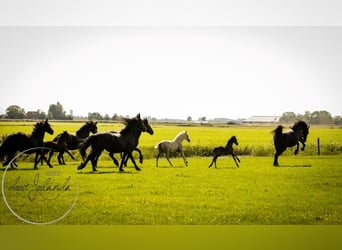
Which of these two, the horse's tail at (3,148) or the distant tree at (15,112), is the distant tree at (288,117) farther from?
the horse's tail at (3,148)

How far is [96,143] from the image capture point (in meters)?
8.22

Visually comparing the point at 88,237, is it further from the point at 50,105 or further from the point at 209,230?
the point at 50,105

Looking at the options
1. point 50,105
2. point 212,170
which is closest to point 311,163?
point 212,170

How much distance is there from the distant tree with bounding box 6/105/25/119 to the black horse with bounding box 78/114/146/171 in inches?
47.9

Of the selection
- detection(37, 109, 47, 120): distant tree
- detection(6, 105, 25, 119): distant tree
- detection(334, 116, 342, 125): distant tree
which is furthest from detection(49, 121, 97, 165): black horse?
detection(334, 116, 342, 125): distant tree

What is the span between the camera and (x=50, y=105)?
328 inches

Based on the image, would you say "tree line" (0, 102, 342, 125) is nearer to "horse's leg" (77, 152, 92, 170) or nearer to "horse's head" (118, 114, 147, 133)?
"horse's head" (118, 114, 147, 133)

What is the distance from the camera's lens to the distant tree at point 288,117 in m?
8.49

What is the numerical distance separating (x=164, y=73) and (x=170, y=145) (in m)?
1.33

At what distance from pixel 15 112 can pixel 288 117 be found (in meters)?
4.89

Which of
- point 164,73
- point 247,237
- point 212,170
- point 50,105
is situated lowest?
point 247,237

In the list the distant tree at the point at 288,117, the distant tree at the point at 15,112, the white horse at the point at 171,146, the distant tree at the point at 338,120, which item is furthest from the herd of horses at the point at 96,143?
the distant tree at the point at 338,120

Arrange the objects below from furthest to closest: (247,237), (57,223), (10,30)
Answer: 1. (10,30)
2. (57,223)
3. (247,237)

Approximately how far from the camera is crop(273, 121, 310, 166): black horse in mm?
8508
